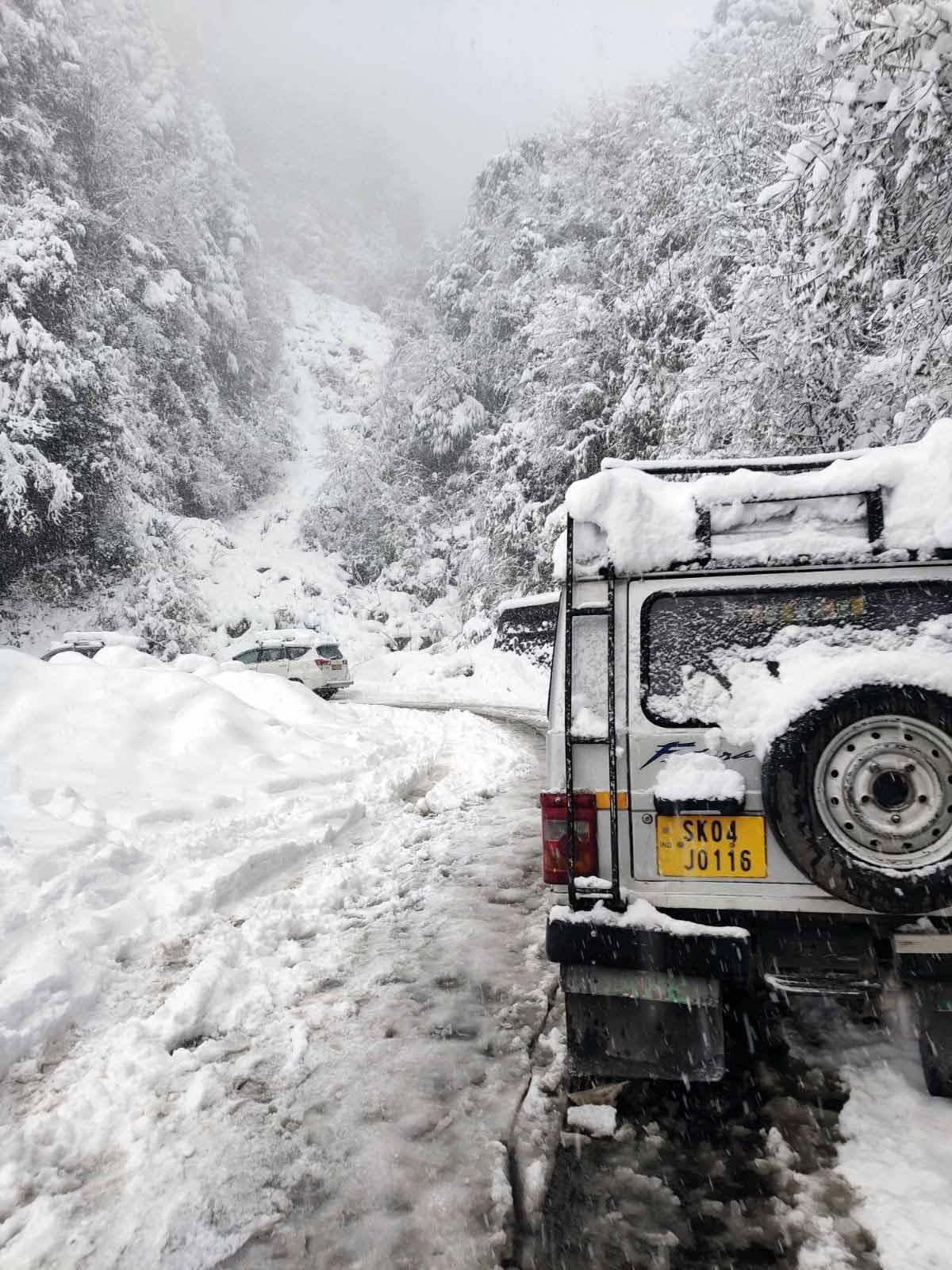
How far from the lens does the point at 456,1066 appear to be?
3352 mm

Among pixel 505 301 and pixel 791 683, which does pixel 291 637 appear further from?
pixel 791 683

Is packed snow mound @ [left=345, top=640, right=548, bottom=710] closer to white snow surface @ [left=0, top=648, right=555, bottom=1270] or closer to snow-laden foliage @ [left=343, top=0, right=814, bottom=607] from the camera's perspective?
snow-laden foliage @ [left=343, top=0, right=814, bottom=607]

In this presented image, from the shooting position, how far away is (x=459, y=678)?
2370cm

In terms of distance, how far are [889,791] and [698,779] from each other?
65 cm

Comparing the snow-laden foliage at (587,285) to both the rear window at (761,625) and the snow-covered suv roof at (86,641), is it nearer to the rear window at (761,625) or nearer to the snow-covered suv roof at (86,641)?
the rear window at (761,625)

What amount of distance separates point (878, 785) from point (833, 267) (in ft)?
20.6

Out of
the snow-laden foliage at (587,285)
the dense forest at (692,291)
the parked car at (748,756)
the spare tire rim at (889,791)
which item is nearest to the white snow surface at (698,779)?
the parked car at (748,756)

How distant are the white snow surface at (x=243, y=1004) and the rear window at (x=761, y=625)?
1.86 metres

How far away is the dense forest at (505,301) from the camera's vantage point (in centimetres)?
683

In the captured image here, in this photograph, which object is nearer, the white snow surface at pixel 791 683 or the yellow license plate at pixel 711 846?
the white snow surface at pixel 791 683

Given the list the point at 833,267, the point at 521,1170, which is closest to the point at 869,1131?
the point at 521,1170

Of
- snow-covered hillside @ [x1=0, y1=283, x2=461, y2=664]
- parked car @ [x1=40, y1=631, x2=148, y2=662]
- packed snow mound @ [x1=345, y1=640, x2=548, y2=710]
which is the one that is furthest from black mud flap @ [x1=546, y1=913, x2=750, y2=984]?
snow-covered hillside @ [x1=0, y1=283, x2=461, y2=664]

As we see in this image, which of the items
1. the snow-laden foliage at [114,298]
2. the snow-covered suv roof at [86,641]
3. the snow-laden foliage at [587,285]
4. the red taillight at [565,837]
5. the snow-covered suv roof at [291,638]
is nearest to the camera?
the red taillight at [565,837]

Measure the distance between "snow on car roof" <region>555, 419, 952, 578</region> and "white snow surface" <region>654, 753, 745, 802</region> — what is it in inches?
31.1
